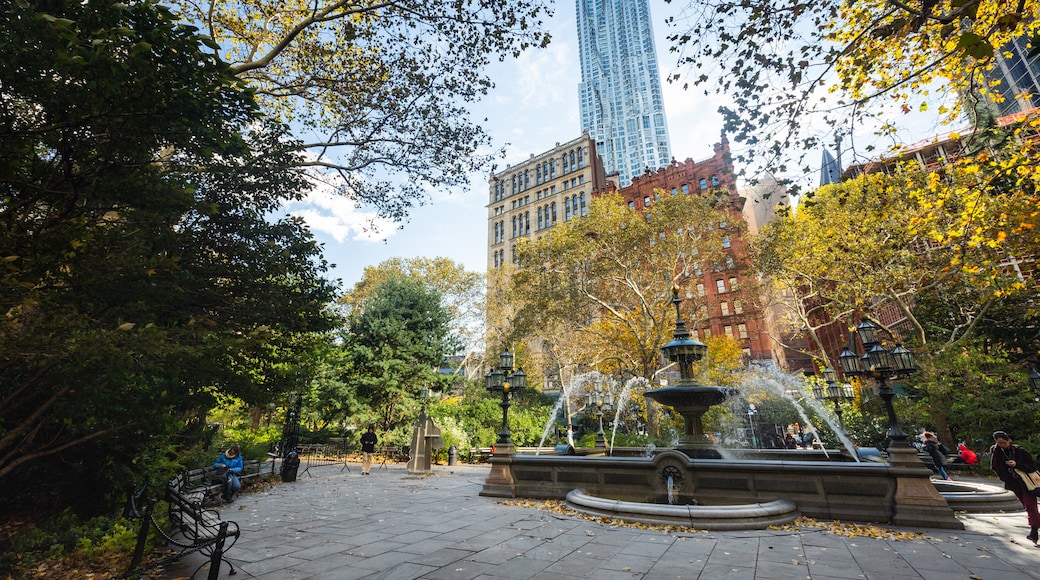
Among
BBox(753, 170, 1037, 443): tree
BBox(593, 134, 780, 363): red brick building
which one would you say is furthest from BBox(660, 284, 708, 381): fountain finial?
BBox(593, 134, 780, 363): red brick building

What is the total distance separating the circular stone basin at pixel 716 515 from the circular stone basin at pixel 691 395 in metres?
2.97

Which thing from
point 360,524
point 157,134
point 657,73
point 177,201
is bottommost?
point 360,524

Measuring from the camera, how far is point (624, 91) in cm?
15938

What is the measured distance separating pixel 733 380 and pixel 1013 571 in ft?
86.7

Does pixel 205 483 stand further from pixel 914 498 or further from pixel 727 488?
pixel 914 498

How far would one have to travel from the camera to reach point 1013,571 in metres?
4.77

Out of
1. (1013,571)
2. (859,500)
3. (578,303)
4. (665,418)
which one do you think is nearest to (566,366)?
(578,303)

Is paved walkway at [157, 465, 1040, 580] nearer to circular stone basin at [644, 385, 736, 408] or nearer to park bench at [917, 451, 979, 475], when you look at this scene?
circular stone basin at [644, 385, 736, 408]

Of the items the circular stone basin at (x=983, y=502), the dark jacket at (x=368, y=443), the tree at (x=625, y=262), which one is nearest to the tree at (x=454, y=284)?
the tree at (x=625, y=262)

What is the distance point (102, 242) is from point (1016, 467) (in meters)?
12.8

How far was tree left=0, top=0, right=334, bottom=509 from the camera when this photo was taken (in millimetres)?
3738

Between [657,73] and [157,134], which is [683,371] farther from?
[657,73]

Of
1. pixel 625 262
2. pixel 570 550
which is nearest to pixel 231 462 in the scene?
pixel 570 550

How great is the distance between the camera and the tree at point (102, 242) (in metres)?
3.74
